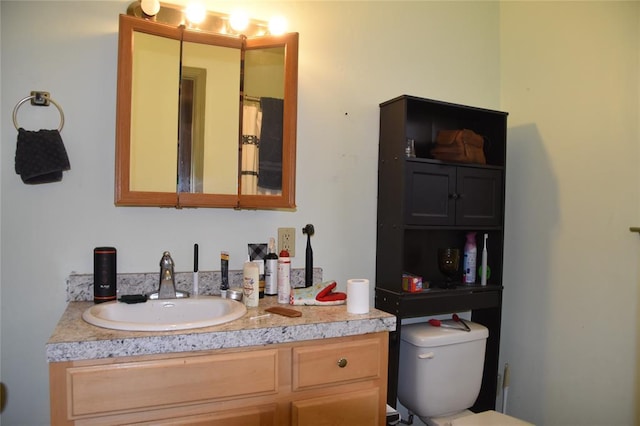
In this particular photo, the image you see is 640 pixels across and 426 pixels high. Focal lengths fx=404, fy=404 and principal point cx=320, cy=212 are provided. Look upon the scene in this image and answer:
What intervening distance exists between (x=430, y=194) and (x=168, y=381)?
4.08 feet

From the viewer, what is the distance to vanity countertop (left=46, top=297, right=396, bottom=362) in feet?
3.36

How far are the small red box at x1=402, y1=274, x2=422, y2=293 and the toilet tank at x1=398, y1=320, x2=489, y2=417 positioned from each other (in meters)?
0.18

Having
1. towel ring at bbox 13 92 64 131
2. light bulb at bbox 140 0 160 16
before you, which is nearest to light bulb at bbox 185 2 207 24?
light bulb at bbox 140 0 160 16

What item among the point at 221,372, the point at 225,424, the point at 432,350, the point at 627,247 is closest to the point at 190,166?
the point at 221,372

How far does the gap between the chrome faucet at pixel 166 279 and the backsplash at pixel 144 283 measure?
0.07 metres

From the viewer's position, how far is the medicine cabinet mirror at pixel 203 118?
1450mm

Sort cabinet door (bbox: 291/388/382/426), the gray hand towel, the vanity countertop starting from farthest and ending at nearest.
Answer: the gray hand towel
cabinet door (bbox: 291/388/382/426)
the vanity countertop

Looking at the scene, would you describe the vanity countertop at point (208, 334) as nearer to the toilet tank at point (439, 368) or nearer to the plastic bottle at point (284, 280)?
the plastic bottle at point (284, 280)

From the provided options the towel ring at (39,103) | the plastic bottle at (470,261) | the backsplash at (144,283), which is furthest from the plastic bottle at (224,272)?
the plastic bottle at (470,261)

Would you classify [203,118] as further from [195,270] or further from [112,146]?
[195,270]

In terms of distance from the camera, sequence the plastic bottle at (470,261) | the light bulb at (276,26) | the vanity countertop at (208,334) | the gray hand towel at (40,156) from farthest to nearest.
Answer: the plastic bottle at (470,261)
the light bulb at (276,26)
the gray hand towel at (40,156)
the vanity countertop at (208,334)

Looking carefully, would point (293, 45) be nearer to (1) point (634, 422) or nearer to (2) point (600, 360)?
(2) point (600, 360)

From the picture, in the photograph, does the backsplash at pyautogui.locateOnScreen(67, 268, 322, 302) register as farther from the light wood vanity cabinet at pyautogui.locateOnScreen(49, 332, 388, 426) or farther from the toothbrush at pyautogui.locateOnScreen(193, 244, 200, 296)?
the light wood vanity cabinet at pyautogui.locateOnScreen(49, 332, 388, 426)

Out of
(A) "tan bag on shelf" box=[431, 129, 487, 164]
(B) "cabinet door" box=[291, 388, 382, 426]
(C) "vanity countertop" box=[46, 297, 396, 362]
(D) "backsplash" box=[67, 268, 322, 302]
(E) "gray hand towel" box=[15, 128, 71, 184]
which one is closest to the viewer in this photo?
(C) "vanity countertop" box=[46, 297, 396, 362]
